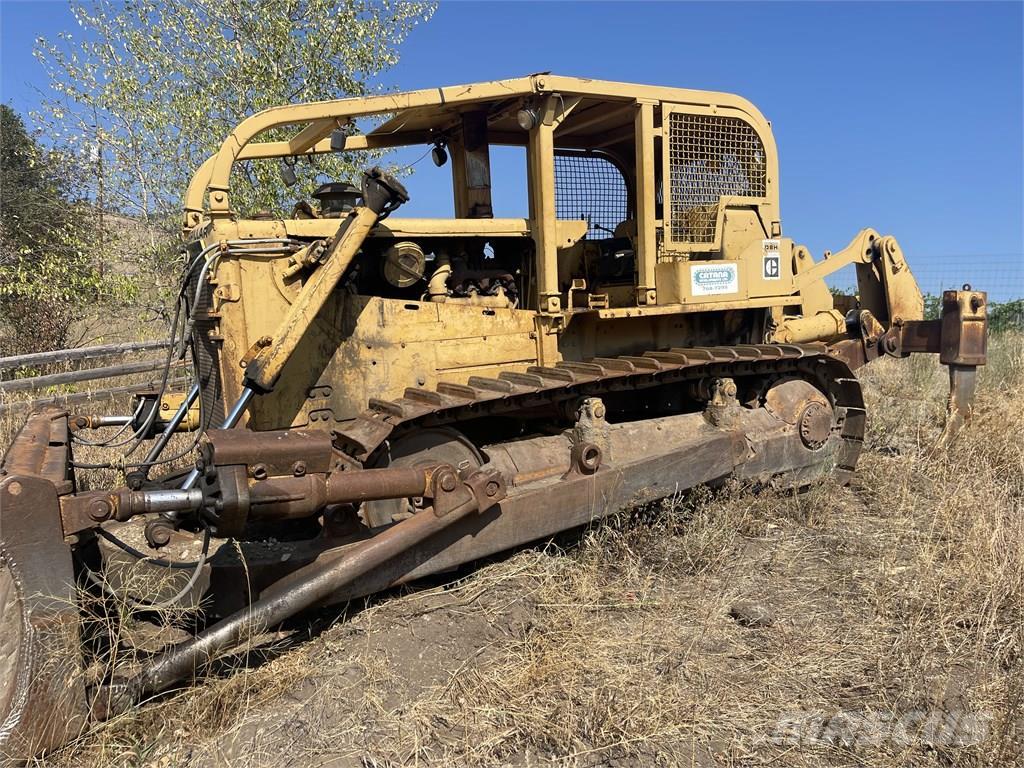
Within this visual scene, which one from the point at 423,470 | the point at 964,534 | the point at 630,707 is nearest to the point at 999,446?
the point at 964,534

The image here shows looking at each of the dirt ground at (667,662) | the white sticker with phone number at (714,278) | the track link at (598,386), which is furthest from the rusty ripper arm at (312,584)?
the white sticker with phone number at (714,278)

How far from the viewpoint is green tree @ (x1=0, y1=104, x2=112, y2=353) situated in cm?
1055

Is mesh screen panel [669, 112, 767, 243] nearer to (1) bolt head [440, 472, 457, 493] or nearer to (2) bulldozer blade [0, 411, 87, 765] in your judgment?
(1) bolt head [440, 472, 457, 493]

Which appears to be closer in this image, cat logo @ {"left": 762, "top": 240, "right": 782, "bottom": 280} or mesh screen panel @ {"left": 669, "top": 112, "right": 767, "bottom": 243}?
mesh screen panel @ {"left": 669, "top": 112, "right": 767, "bottom": 243}

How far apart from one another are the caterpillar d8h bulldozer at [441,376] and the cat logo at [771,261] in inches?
1.2

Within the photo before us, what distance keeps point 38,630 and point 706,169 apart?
4.73 m

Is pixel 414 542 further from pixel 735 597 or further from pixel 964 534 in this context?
pixel 964 534

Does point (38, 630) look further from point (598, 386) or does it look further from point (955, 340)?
point (955, 340)

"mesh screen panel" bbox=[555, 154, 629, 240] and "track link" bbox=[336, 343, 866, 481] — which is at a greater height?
"mesh screen panel" bbox=[555, 154, 629, 240]

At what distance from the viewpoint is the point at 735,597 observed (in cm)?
388

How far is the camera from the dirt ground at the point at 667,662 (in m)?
2.69

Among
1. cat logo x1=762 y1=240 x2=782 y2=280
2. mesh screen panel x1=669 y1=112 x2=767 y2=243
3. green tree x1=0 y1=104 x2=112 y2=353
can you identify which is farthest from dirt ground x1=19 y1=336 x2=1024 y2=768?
green tree x1=0 y1=104 x2=112 y2=353

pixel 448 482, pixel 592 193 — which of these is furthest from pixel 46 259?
pixel 448 482

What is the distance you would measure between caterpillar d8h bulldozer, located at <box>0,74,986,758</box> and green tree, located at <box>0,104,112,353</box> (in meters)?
5.76
